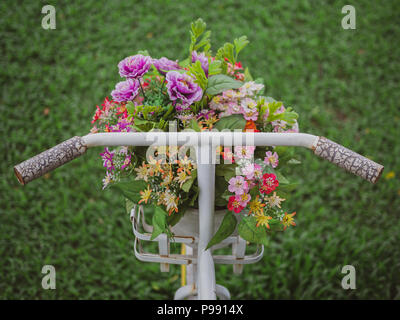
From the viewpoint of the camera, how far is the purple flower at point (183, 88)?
3.19 feet

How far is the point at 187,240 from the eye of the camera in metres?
1.12

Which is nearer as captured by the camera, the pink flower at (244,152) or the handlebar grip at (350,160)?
the handlebar grip at (350,160)

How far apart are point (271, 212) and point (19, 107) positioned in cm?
264

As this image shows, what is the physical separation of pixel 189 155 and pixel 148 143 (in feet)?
0.63

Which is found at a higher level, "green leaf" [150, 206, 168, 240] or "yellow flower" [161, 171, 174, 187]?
"yellow flower" [161, 171, 174, 187]

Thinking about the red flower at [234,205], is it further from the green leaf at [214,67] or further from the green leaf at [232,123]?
the green leaf at [214,67]

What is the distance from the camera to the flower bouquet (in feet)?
3.09

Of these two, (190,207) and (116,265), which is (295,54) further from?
(190,207)

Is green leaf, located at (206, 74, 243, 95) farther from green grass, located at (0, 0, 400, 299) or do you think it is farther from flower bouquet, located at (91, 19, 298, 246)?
green grass, located at (0, 0, 400, 299)

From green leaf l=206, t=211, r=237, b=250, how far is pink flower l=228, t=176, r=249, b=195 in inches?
4.0

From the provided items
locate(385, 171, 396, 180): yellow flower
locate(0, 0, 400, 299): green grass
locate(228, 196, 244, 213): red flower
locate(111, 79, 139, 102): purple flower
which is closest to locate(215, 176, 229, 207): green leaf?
locate(228, 196, 244, 213): red flower

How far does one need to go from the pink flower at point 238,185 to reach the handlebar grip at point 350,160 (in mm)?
195

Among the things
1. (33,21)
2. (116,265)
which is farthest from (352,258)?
(33,21)

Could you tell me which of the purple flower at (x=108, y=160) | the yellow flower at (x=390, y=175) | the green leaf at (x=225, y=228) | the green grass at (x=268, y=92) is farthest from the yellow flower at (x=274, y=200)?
the yellow flower at (x=390, y=175)
